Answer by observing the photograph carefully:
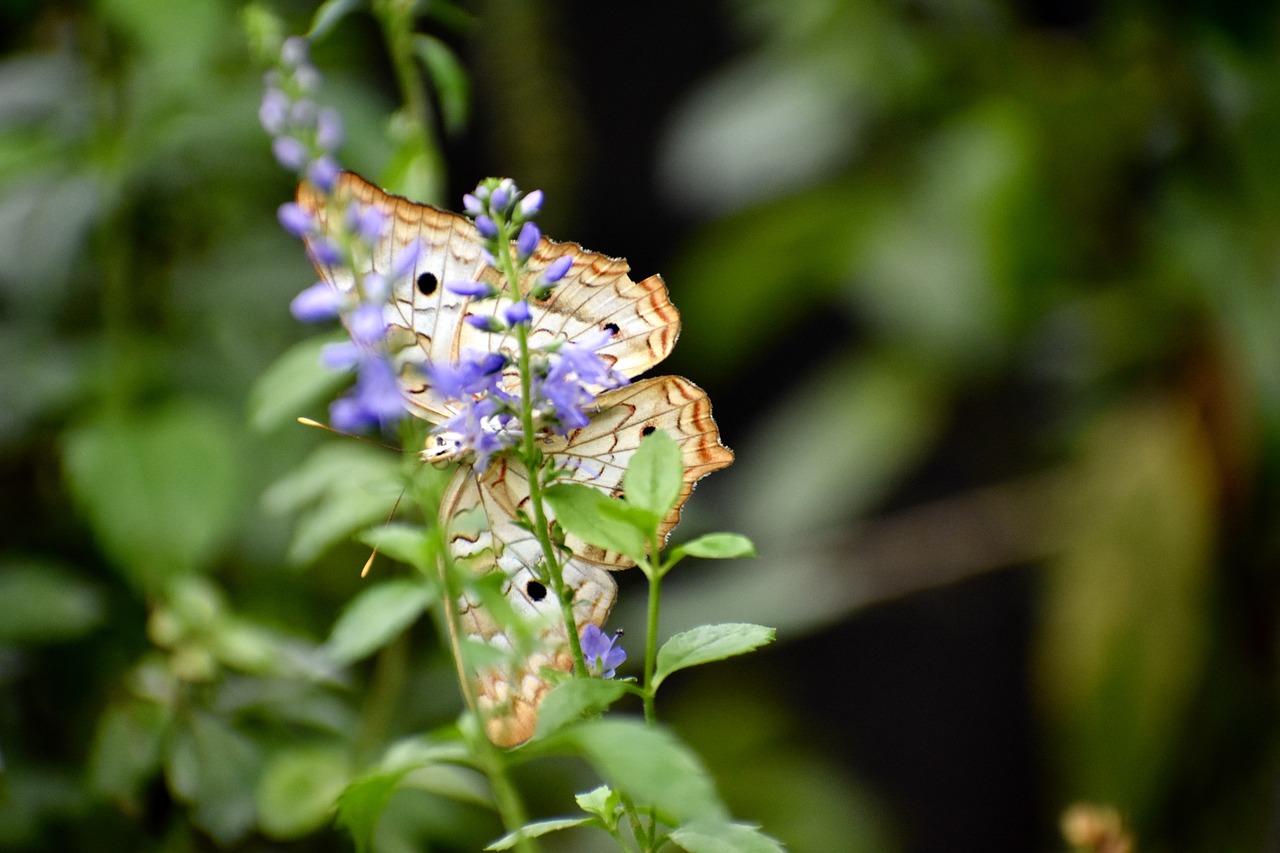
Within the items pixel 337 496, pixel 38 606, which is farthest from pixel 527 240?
pixel 38 606

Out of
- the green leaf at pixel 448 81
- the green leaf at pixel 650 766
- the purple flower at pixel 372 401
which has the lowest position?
the green leaf at pixel 650 766

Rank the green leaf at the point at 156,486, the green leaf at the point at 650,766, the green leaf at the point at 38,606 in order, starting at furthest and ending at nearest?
the green leaf at the point at 156,486, the green leaf at the point at 38,606, the green leaf at the point at 650,766

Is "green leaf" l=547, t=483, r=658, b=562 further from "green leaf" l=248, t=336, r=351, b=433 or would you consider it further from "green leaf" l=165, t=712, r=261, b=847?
"green leaf" l=165, t=712, r=261, b=847

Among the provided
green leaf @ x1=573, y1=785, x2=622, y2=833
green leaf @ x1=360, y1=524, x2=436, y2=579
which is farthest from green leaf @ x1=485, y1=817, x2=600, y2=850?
green leaf @ x1=360, y1=524, x2=436, y2=579

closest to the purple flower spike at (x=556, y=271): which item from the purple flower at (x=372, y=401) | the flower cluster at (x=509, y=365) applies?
the flower cluster at (x=509, y=365)

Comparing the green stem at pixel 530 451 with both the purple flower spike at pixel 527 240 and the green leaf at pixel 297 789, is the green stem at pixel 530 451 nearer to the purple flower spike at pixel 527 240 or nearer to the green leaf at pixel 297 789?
the purple flower spike at pixel 527 240
